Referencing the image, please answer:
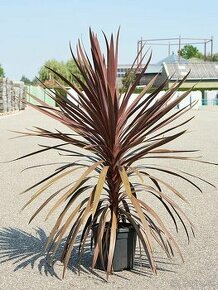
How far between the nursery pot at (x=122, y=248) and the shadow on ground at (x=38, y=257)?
3.2 inches

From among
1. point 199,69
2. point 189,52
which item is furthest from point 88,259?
point 189,52

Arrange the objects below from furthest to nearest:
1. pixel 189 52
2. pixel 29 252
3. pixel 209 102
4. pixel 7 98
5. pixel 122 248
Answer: pixel 189 52 < pixel 209 102 < pixel 7 98 < pixel 29 252 < pixel 122 248

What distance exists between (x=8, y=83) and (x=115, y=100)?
1549 inches

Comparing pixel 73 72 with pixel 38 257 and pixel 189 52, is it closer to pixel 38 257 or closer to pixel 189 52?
pixel 38 257

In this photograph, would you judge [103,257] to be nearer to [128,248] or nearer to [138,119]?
[128,248]

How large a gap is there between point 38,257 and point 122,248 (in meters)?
1.07

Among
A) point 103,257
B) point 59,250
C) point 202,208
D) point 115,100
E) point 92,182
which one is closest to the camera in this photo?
point 115,100

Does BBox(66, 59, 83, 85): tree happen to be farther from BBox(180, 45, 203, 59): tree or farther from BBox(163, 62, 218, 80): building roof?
BBox(180, 45, 203, 59): tree

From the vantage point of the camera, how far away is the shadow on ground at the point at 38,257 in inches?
217

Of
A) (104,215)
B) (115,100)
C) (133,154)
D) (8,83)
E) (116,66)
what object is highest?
(8,83)

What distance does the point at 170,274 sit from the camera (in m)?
5.39

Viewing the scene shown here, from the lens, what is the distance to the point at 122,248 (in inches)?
211

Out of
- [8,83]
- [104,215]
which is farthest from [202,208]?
[8,83]

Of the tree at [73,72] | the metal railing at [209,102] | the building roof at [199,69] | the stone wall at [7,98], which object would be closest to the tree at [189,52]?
the tree at [73,72]
